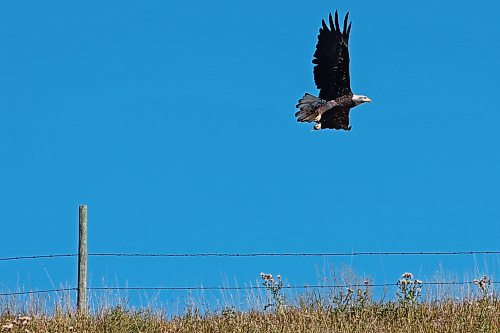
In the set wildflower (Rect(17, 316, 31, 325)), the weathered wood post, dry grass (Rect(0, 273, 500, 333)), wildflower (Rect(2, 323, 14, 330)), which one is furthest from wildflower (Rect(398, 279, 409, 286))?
wildflower (Rect(2, 323, 14, 330))

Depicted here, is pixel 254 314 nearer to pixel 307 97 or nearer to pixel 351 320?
pixel 351 320

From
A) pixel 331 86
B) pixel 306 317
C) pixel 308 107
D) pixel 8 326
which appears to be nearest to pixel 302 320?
pixel 306 317

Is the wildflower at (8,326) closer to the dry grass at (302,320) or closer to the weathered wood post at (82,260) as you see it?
the dry grass at (302,320)

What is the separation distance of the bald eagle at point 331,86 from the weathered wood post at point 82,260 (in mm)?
3393

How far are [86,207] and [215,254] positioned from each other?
5.19 ft

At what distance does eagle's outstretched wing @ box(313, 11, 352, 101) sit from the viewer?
10.1 metres

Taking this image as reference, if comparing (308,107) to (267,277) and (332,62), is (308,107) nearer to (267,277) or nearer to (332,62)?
(332,62)

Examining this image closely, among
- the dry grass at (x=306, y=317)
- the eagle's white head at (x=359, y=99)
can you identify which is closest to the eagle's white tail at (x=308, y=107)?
the eagle's white head at (x=359, y=99)

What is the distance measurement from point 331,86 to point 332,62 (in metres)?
0.46

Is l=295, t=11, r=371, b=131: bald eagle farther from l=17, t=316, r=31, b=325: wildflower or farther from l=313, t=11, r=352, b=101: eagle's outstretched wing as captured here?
l=17, t=316, r=31, b=325: wildflower

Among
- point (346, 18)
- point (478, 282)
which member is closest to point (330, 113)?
point (346, 18)

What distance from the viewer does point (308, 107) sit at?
419 inches

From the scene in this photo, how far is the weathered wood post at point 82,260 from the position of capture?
818 cm

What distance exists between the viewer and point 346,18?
32.2 feet
